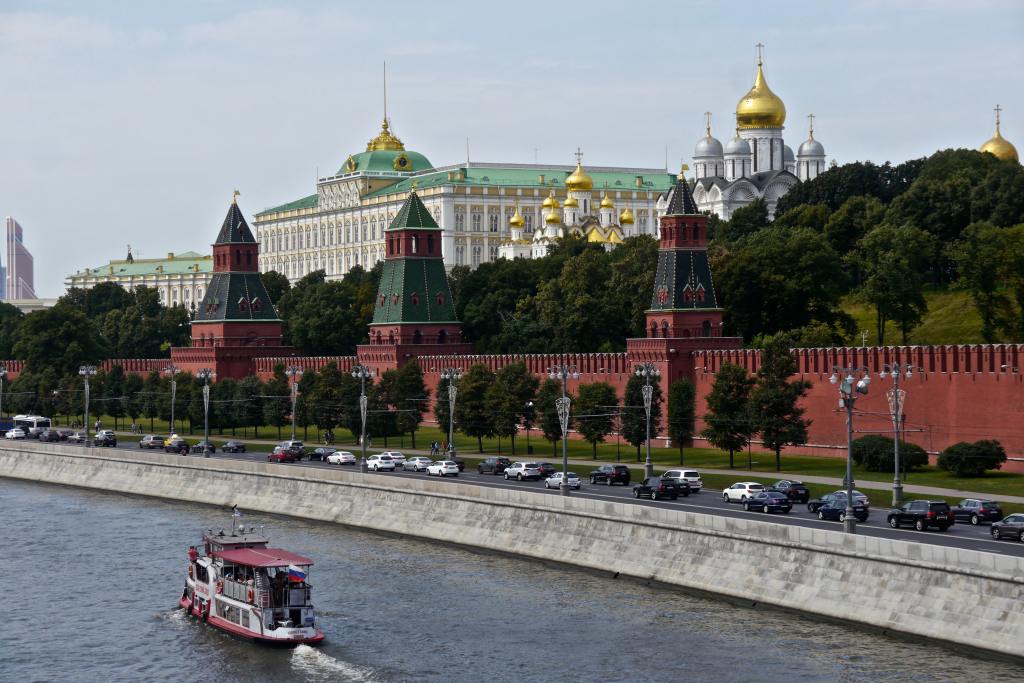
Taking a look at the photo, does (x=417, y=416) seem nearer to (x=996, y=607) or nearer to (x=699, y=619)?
(x=699, y=619)

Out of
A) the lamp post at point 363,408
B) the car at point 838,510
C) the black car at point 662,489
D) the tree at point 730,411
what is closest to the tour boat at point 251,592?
the car at point 838,510

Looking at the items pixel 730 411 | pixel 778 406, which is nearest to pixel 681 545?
pixel 778 406

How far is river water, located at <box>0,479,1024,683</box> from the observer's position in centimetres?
4338

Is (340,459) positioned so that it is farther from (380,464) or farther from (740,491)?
(740,491)

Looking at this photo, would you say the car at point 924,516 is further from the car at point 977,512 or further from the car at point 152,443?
the car at point 152,443

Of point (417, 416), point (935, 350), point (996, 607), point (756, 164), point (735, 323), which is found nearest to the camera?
point (996, 607)

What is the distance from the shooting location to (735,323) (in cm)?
10819

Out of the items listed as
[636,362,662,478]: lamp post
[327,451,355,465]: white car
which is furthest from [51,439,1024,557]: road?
[327,451,355,465]: white car

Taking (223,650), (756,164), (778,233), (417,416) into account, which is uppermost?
(756,164)

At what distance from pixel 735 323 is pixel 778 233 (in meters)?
10.3

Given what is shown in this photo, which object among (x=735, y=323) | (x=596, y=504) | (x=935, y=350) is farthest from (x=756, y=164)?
(x=596, y=504)

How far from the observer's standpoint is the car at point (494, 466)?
76.8 metres

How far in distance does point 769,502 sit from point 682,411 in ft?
82.9

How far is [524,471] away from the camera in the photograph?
73875mm
